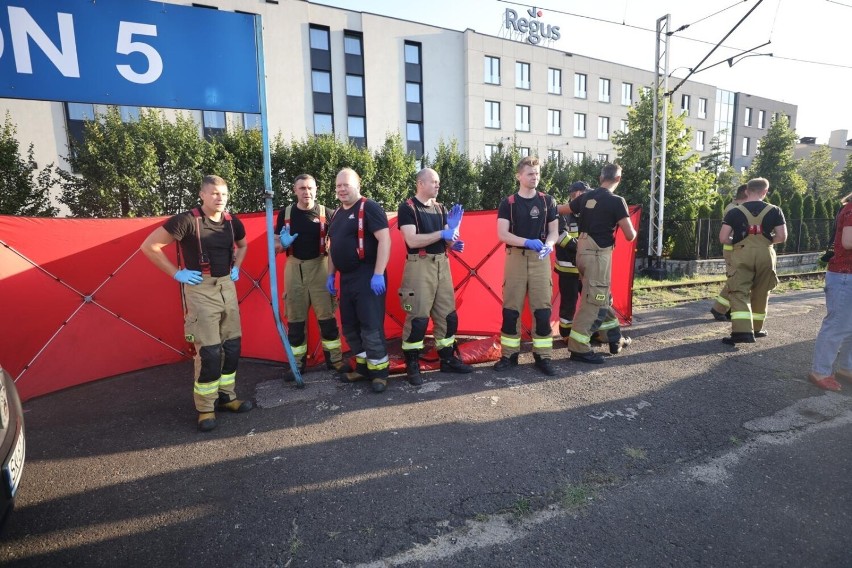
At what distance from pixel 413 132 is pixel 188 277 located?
27.9 meters

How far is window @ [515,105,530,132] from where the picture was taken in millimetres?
32397

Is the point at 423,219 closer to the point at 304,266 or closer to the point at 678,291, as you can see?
the point at 304,266

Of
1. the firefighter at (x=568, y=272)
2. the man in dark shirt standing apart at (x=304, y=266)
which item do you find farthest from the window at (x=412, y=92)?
the man in dark shirt standing apart at (x=304, y=266)

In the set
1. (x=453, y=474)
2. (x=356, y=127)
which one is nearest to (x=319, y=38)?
(x=356, y=127)

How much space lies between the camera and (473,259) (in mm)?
5570

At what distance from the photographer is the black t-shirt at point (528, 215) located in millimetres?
4434

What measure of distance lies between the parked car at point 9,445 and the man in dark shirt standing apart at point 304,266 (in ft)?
7.53

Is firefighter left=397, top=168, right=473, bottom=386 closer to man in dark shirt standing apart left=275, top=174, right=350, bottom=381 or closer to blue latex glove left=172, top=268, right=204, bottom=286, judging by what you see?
man in dark shirt standing apart left=275, top=174, right=350, bottom=381

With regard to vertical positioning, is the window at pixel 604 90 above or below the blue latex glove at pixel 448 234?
above

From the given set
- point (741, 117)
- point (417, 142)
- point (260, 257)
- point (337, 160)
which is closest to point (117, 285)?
point (260, 257)

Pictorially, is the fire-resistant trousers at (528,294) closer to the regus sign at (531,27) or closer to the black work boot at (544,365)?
the black work boot at (544,365)

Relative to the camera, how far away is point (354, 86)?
27.1m

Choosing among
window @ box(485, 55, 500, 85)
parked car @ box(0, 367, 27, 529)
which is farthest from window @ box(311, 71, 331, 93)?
parked car @ box(0, 367, 27, 529)

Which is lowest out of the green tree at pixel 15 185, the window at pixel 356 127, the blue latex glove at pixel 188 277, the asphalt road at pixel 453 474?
the asphalt road at pixel 453 474
